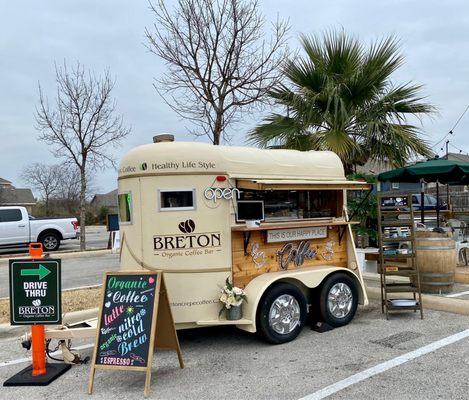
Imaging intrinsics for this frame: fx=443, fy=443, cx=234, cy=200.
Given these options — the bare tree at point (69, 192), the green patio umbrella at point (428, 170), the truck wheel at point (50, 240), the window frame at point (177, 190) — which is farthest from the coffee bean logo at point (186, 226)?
the bare tree at point (69, 192)

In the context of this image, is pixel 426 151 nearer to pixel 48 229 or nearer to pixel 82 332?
pixel 82 332

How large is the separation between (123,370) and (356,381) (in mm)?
2162

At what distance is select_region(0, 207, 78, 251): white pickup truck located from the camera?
16.2 meters

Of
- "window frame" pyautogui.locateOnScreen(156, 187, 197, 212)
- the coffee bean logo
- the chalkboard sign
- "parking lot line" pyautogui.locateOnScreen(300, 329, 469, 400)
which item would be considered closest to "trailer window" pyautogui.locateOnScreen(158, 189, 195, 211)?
"window frame" pyautogui.locateOnScreen(156, 187, 197, 212)

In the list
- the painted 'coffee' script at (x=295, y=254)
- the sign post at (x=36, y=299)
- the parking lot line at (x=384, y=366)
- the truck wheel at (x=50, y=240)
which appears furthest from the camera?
the truck wheel at (x=50, y=240)

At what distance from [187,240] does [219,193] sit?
0.65m

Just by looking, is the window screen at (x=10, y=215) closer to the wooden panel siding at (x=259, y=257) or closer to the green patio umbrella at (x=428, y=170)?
the green patio umbrella at (x=428, y=170)

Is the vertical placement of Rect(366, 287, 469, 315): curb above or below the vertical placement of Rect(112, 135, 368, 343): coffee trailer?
below

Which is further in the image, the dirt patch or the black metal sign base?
the dirt patch

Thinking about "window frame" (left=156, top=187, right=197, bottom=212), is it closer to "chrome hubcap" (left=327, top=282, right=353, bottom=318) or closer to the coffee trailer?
the coffee trailer

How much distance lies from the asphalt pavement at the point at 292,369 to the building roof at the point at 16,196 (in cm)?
4844

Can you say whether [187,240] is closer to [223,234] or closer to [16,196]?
[223,234]

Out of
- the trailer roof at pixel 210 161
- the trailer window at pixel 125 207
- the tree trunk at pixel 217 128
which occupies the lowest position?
the trailer window at pixel 125 207

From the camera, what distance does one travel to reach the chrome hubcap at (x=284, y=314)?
5.13 m
